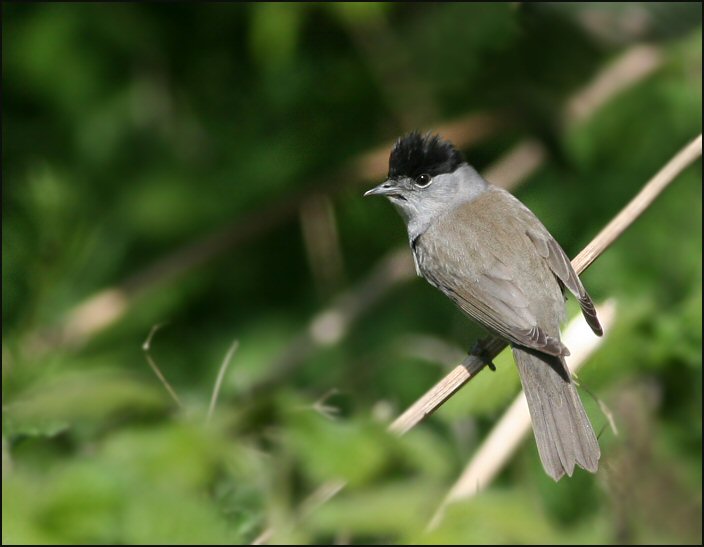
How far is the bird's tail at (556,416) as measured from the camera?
2.58 meters

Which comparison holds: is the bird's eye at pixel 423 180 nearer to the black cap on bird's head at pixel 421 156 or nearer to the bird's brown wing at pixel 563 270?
the black cap on bird's head at pixel 421 156

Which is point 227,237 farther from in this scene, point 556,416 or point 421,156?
point 556,416

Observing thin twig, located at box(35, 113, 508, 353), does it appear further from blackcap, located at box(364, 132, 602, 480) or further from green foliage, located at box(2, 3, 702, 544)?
blackcap, located at box(364, 132, 602, 480)

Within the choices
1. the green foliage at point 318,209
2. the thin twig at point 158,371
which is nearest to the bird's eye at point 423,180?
the green foliage at point 318,209

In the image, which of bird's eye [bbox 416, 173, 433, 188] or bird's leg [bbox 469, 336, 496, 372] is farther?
bird's eye [bbox 416, 173, 433, 188]

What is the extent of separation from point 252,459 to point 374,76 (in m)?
2.85

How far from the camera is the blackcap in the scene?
2.70 meters

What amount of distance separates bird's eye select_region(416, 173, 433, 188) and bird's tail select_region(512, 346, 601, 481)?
714 millimetres

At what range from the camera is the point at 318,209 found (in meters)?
4.74

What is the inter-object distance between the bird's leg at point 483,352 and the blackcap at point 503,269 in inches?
3.0

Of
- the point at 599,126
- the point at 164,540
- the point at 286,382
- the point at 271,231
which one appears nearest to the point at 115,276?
the point at 271,231

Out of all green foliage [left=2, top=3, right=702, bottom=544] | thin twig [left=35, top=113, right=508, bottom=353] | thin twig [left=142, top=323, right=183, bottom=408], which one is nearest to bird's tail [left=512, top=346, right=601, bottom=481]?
green foliage [left=2, top=3, right=702, bottom=544]

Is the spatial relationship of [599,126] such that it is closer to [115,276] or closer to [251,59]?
[251,59]

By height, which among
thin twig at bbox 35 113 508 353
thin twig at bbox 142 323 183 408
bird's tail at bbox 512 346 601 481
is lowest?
bird's tail at bbox 512 346 601 481
